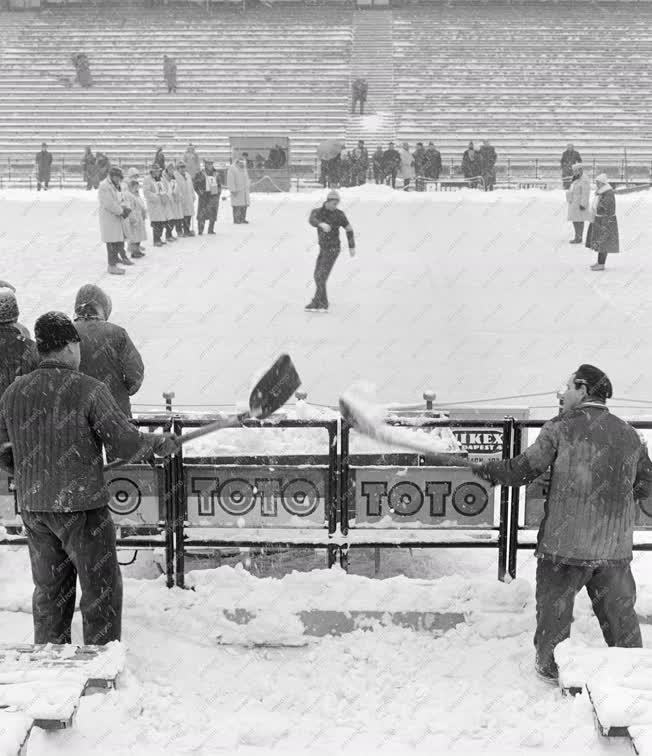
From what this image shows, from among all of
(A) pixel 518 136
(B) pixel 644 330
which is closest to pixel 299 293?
(B) pixel 644 330

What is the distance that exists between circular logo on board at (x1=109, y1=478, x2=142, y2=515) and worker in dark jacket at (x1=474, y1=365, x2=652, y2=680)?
71.1 inches

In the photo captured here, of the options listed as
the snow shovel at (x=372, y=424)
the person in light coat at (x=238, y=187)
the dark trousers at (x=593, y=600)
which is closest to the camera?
the snow shovel at (x=372, y=424)

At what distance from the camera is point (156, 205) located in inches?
657

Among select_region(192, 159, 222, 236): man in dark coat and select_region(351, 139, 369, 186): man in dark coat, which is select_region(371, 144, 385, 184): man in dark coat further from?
select_region(192, 159, 222, 236): man in dark coat

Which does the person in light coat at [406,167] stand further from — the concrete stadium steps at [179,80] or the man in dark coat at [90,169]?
the man in dark coat at [90,169]

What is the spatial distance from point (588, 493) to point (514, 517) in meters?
0.98

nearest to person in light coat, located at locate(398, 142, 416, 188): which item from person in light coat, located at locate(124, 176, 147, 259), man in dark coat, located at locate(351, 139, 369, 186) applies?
man in dark coat, located at locate(351, 139, 369, 186)

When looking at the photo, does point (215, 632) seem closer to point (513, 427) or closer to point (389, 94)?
point (513, 427)

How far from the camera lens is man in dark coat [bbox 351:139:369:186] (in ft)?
92.0

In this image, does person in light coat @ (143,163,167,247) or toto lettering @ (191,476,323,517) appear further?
person in light coat @ (143,163,167,247)

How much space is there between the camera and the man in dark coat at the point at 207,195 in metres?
17.7

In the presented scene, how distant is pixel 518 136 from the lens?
35.3 metres

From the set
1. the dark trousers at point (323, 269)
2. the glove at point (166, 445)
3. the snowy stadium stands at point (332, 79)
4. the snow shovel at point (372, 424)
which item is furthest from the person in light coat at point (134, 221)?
the snowy stadium stands at point (332, 79)

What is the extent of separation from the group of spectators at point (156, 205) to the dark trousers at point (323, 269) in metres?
3.71
